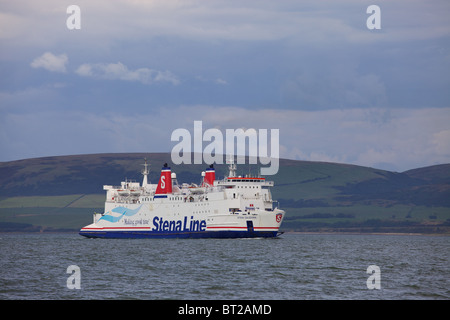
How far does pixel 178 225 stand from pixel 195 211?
13.1ft

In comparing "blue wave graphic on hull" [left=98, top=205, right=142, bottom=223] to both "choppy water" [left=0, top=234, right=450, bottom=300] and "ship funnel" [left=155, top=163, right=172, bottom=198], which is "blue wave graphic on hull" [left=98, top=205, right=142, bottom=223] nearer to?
"ship funnel" [left=155, top=163, right=172, bottom=198]

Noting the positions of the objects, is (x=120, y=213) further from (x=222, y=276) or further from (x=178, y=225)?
(x=222, y=276)

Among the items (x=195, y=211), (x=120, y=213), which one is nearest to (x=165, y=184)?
(x=195, y=211)

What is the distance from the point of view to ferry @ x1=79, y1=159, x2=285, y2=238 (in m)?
81.9

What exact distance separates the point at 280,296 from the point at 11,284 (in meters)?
16.0

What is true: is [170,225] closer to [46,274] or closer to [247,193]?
[247,193]

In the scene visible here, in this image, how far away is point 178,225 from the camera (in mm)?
88688

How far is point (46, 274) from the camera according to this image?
45.6 meters

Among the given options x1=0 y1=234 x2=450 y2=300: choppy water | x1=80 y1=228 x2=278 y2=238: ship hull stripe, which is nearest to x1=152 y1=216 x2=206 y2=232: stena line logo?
x1=80 y1=228 x2=278 y2=238: ship hull stripe

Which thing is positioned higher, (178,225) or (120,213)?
(120,213)

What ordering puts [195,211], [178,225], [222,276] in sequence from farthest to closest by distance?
[178,225] < [195,211] < [222,276]

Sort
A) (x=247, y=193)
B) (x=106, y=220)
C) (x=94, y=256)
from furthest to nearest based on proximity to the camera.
Answer: (x=106, y=220) < (x=247, y=193) < (x=94, y=256)
